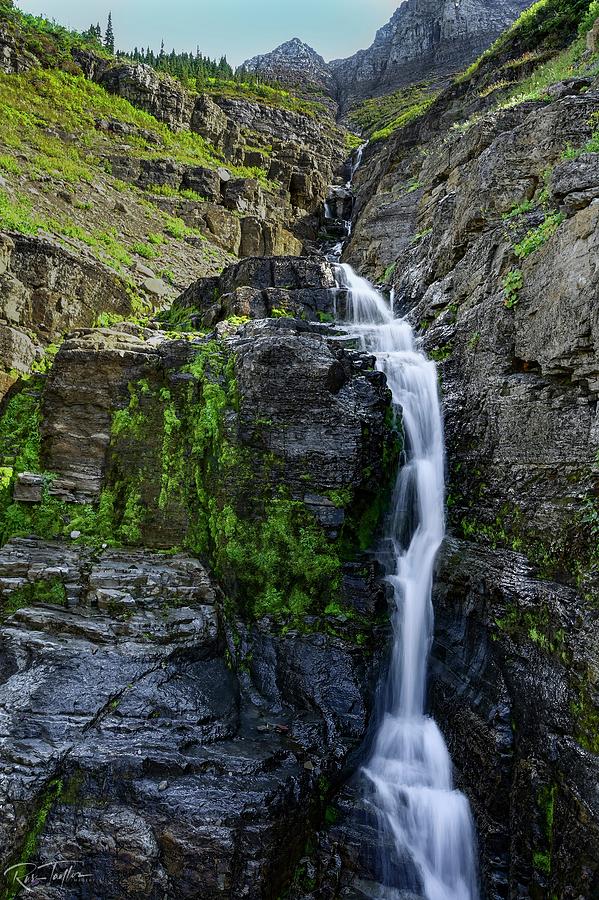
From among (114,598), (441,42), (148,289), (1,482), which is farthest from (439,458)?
(441,42)

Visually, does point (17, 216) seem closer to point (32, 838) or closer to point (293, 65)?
point (32, 838)

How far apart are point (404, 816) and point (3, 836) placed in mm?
4467

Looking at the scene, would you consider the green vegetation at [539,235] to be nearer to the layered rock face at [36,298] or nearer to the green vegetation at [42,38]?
the layered rock face at [36,298]

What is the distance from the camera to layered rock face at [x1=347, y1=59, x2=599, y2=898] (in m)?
5.23

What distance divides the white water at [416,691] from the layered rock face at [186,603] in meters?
0.49

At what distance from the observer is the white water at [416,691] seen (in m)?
5.85

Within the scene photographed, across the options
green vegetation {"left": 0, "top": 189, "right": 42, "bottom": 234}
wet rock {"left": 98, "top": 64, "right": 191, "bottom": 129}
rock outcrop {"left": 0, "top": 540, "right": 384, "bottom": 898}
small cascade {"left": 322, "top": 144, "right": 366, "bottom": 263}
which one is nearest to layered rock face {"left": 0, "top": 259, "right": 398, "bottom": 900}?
rock outcrop {"left": 0, "top": 540, "right": 384, "bottom": 898}

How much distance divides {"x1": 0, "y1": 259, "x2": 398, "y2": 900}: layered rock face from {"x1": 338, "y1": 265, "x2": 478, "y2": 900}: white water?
0.49 m

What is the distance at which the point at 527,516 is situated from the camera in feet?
22.2

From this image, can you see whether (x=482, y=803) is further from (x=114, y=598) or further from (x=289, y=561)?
(x=114, y=598)

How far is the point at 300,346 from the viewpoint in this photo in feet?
28.7

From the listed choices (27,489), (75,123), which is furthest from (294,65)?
(27,489)

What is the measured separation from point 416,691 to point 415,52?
68.4m

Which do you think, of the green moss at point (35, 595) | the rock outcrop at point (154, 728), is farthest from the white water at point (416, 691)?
the green moss at point (35, 595)
